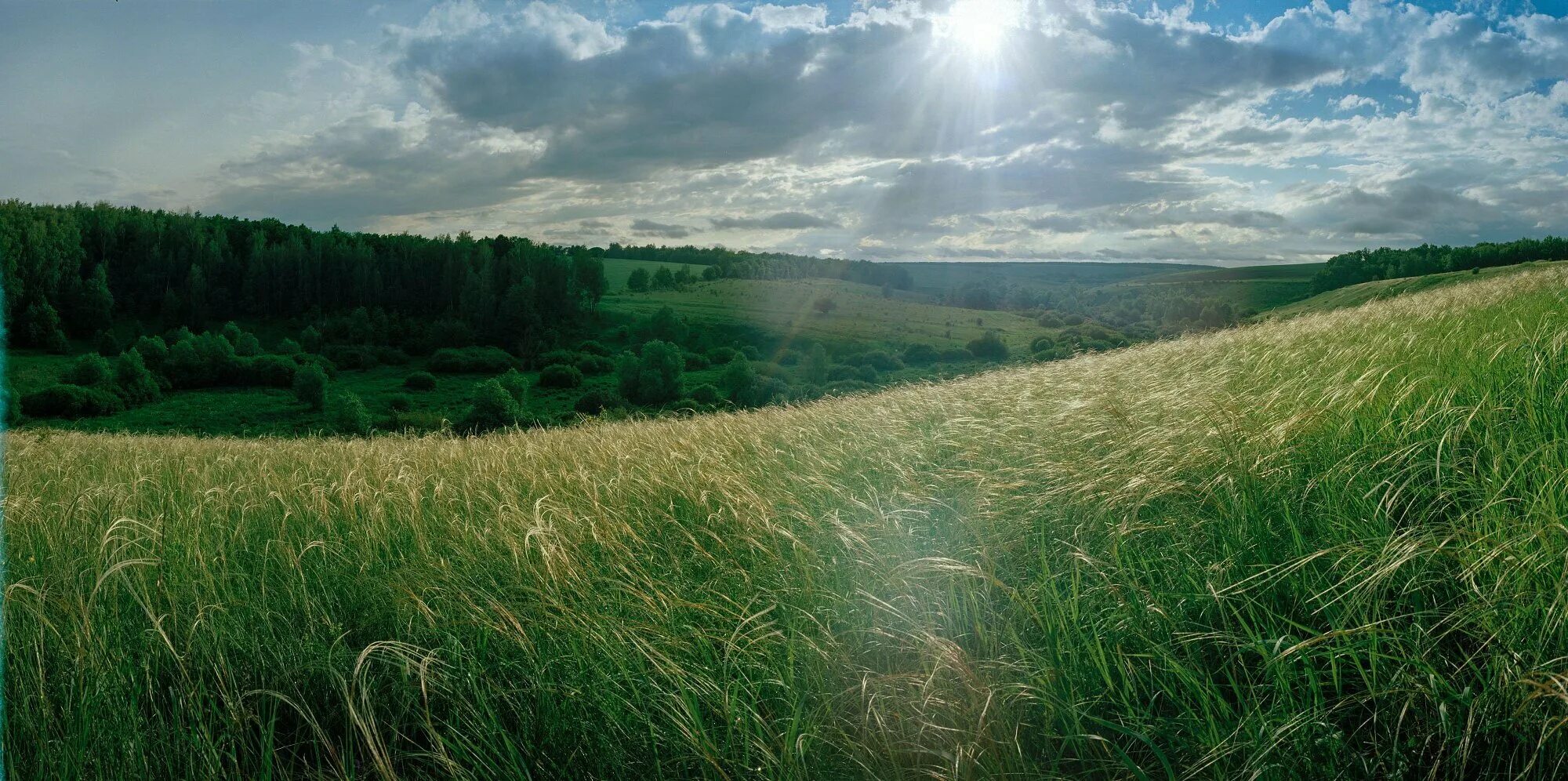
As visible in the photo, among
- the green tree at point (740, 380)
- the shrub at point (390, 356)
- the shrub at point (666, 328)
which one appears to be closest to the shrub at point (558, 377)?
the shrub at point (666, 328)

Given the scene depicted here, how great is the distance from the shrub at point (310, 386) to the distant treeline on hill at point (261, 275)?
27.5 metres

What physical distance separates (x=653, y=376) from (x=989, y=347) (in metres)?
41.2

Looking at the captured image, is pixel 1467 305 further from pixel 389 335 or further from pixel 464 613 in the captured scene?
pixel 389 335

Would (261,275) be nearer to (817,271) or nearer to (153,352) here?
(153,352)

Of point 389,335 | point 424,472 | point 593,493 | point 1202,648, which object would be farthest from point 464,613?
point 389,335

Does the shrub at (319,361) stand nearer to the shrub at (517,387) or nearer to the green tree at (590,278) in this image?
the shrub at (517,387)

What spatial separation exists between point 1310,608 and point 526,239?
129902 mm

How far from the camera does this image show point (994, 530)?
315 centimetres

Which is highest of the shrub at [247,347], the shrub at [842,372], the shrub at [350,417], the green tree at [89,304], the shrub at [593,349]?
the green tree at [89,304]

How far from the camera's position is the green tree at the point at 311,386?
8319 cm

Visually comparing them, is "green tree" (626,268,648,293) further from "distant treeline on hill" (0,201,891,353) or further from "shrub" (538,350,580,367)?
"shrub" (538,350,580,367)

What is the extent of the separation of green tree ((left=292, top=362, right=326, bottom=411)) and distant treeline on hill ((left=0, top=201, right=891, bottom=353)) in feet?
90.2

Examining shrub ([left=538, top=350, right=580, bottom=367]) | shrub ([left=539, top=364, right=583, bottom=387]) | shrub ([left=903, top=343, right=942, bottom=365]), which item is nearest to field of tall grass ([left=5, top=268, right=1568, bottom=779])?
shrub ([left=903, top=343, right=942, bottom=365])

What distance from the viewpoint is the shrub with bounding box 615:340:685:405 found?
297 ft
